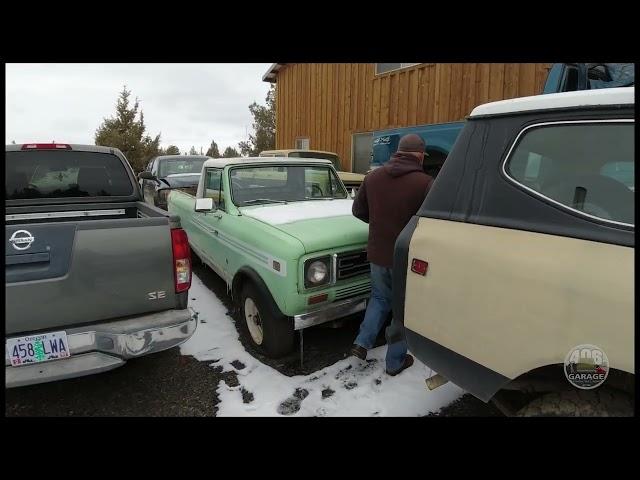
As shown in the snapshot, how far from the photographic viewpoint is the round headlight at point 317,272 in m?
2.99

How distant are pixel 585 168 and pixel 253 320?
291cm

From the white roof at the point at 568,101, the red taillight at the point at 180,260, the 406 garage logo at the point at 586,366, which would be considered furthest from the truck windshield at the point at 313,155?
the 406 garage logo at the point at 586,366

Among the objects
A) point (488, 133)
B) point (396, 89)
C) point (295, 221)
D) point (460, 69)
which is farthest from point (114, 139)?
point (488, 133)

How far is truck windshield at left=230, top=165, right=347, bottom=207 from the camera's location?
4219mm

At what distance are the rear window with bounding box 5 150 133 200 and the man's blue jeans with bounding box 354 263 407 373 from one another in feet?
9.88

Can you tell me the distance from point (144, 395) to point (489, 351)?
2.65 metres

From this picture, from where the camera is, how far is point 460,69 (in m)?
8.03

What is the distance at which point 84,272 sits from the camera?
2332 mm

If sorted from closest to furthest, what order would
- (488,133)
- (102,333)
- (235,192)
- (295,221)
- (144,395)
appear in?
(488,133), (102,333), (144,395), (295,221), (235,192)

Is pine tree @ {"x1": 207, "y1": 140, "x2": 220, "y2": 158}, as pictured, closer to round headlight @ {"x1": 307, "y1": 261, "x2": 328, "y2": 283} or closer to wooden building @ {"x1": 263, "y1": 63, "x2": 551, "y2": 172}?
wooden building @ {"x1": 263, "y1": 63, "x2": 551, "y2": 172}

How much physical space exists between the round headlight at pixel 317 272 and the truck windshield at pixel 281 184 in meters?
1.46

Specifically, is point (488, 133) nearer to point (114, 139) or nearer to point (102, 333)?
point (102, 333)

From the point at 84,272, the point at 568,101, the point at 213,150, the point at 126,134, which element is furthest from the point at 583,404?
the point at 213,150

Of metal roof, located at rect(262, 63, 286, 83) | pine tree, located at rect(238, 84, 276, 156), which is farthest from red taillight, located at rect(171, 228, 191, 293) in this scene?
pine tree, located at rect(238, 84, 276, 156)
